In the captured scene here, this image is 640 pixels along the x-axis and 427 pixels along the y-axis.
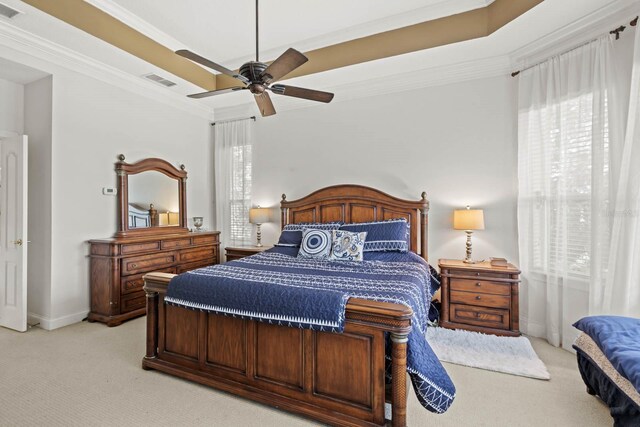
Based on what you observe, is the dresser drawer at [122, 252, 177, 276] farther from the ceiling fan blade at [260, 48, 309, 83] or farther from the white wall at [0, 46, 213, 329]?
the ceiling fan blade at [260, 48, 309, 83]

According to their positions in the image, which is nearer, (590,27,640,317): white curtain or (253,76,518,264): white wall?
(590,27,640,317): white curtain

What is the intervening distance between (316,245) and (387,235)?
2.70 ft

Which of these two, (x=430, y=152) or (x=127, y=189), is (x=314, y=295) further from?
(x=127, y=189)

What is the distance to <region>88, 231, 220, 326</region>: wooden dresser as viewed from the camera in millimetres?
3521

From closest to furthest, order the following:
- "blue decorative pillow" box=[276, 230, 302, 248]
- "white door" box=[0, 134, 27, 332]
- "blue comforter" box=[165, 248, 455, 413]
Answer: "blue comforter" box=[165, 248, 455, 413], "white door" box=[0, 134, 27, 332], "blue decorative pillow" box=[276, 230, 302, 248]

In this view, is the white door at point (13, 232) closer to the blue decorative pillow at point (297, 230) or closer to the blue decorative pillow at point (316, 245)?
the blue decorative pillow at point (297, 230)

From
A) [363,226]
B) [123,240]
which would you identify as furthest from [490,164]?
[123,240]

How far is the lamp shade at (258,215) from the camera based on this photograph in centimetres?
466

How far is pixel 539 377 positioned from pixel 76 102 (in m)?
5.34

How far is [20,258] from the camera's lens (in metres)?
3.26

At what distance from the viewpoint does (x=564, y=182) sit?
298 cm

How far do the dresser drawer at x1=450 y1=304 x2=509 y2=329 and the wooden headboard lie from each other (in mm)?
735

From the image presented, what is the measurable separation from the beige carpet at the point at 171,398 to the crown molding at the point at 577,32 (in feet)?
9.59

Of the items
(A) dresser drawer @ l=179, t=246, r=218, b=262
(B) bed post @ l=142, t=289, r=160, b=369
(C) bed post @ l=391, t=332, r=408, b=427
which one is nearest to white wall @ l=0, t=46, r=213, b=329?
(A) dresser drawer @ l=179, t=246, r=218, b=262
